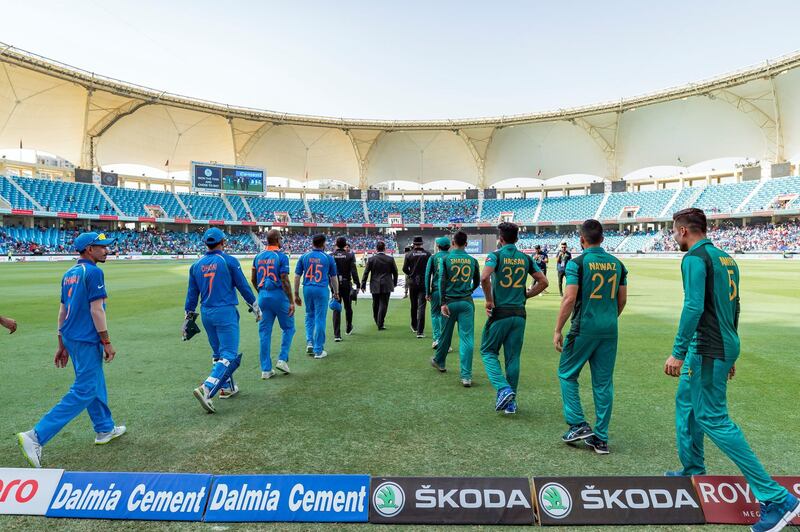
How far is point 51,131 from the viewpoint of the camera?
5138cm

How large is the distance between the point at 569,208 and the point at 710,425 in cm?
7325

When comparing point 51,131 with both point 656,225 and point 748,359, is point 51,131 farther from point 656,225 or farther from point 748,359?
point 656,225

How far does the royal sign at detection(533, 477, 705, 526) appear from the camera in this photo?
9.87 ft

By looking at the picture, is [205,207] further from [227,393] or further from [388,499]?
[388,499]

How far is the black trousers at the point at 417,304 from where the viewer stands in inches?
380

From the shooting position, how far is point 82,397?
408cm

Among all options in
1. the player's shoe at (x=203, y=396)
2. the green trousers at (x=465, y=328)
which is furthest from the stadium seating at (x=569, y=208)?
the player's shoe at (x=203, y=396)

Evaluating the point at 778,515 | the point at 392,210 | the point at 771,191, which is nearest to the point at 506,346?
the point at 778,515

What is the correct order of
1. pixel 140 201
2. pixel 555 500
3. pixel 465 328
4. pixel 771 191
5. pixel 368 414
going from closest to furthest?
pixel 555 500 < pixel 368 414 < pixel 465 328 < pixel 771 191 < pixel 140 201

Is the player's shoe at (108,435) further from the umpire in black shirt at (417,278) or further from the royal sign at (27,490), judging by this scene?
the umpire in black shirt at (417,278)

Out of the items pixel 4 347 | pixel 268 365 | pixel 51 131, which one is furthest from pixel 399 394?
pixel 51 131

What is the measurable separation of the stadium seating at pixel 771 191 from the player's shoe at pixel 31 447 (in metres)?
71.4

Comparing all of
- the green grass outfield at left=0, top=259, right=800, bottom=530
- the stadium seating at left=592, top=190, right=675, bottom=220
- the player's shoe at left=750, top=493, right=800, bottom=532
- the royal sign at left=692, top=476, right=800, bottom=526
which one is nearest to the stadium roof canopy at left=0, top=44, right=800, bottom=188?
the stadium seating at left=592, top=190, right=675, bottom=220

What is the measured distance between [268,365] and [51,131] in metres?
63.5
